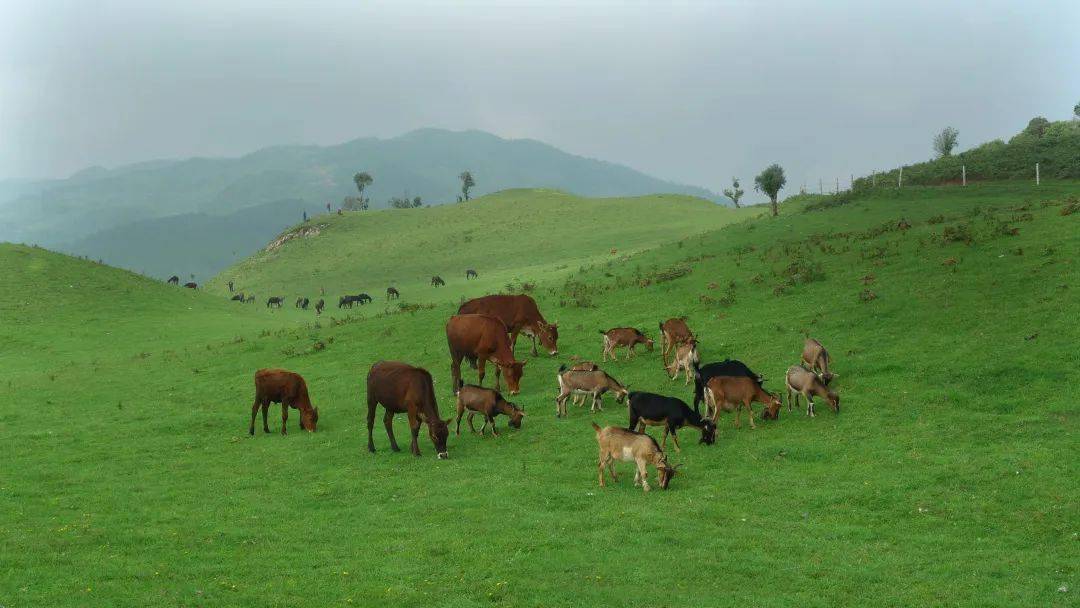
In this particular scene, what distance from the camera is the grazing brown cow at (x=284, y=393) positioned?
2316cm

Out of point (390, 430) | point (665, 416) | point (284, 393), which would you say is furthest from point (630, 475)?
point (284, 393)

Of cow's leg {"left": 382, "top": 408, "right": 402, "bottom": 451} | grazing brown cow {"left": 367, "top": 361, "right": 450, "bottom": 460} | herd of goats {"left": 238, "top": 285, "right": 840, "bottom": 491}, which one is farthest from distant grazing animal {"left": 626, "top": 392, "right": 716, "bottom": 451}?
cow's leg {"left": 382, "top": 408, "right": 402, "bottom": 451}

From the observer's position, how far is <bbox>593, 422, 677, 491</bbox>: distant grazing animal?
52.5 feet

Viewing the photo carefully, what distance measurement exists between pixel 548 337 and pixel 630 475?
13.3m

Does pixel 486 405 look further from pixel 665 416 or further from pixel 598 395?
pixel 665 416

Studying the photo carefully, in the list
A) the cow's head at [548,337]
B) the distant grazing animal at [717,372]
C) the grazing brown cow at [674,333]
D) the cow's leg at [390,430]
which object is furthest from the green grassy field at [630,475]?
the distant grazing animal at [717,372]

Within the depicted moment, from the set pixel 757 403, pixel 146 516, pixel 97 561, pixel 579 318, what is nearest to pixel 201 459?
pixel 146 516

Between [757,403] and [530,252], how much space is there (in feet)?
203

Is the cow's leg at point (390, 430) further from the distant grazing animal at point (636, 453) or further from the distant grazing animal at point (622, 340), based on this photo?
the distant grazing animal at point (622, 340)

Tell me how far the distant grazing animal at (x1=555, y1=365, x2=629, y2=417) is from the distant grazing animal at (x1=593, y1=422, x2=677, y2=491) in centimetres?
542

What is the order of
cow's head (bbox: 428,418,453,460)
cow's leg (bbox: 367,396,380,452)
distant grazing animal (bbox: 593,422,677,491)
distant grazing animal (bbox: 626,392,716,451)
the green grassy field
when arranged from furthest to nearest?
1. cow's leg (bbox: 367,396,380,452)
2. cow's head (bbox: 428,418,453,460)
3. distant grazing animal (bbox: 626,392,716,451)
4. distant grazing animal (bbox: 593,422,677,491)
5. the green grassy field

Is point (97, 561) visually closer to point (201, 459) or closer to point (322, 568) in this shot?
point (322, 568)

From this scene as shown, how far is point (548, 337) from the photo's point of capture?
30.2 m

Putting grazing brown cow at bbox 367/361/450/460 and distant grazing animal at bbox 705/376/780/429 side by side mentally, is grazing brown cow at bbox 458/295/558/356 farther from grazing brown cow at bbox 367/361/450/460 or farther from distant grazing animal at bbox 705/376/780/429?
distant grazing animal at bbox 705/376/780/429
